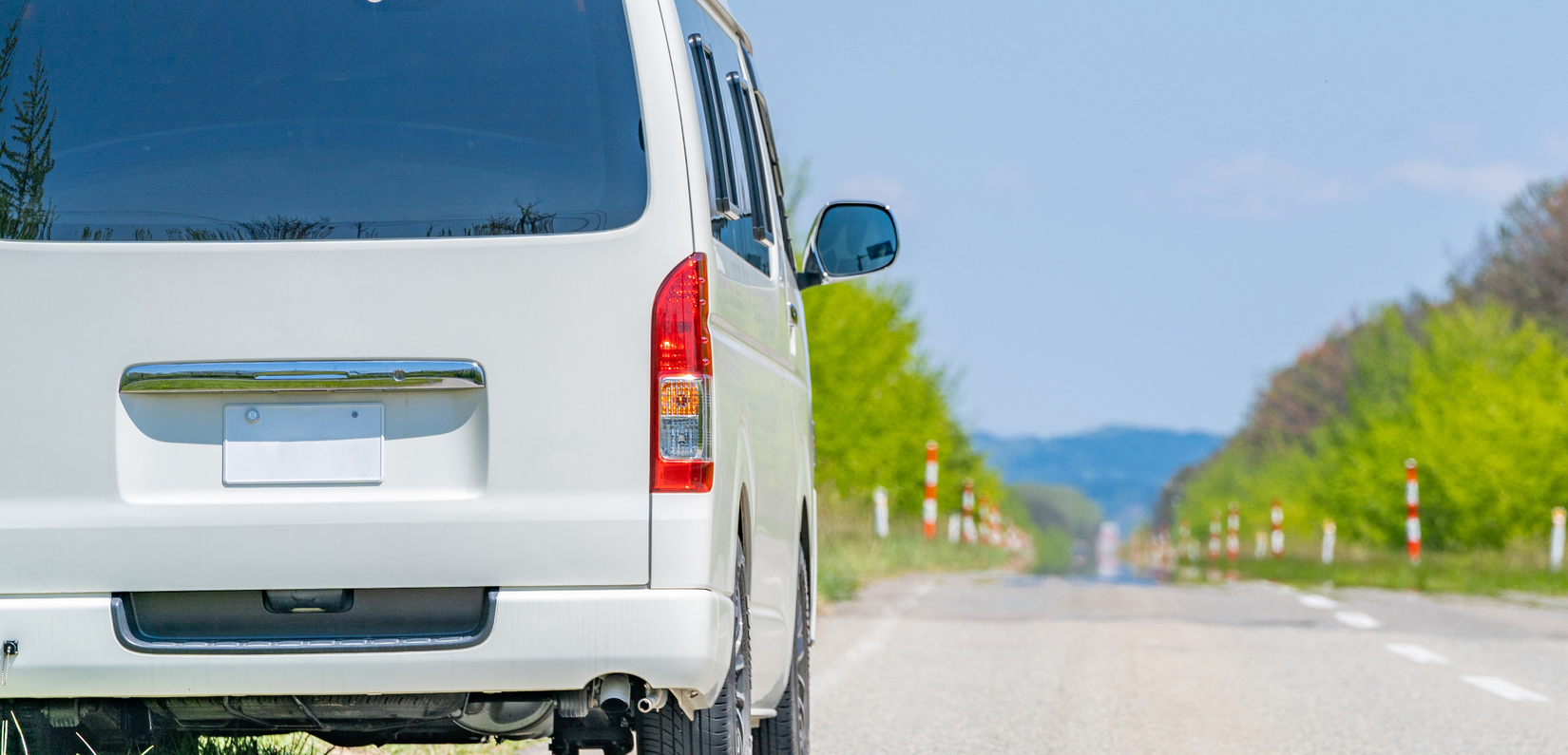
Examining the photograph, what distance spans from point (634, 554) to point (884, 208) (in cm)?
262

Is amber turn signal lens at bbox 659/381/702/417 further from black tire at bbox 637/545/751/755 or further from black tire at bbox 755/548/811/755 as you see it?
black tire at bbox 755/548/811/755

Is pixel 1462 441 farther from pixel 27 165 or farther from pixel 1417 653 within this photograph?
pixel 27 165

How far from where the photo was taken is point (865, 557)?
21.6m

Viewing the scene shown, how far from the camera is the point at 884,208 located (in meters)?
5.90

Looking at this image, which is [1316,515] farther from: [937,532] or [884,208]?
[884,208]

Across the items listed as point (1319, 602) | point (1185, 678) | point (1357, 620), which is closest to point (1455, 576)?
point (1319, 602)

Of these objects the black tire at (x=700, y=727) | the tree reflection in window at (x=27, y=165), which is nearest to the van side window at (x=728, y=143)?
the black tire at (x=700, y=727)

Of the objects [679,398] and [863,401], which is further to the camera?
[863,401]

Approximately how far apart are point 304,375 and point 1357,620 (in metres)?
11.7

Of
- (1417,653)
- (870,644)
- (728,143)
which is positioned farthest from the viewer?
(870,644)

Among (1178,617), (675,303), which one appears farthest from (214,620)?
(1178,617)

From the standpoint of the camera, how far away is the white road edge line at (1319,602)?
1561 centimetres

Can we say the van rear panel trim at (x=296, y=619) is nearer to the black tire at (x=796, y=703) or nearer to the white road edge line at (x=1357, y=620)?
the black tire at (x=796, y=703)

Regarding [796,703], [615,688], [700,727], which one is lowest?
[796,703]
